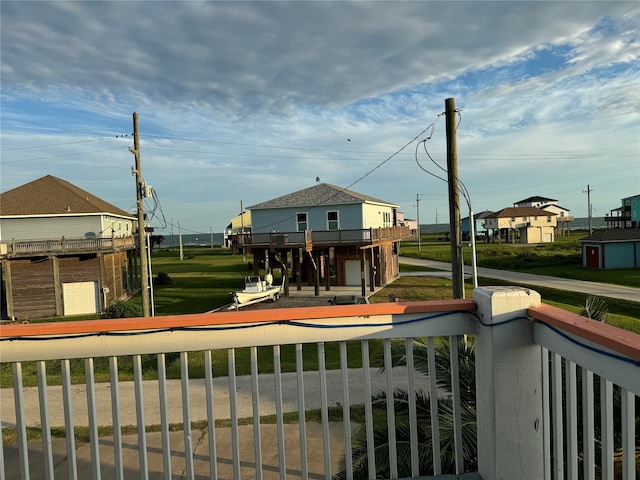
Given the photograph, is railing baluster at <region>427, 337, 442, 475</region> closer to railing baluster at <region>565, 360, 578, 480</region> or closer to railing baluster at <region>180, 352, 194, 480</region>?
railing baluster at <region>565, 360, 578, 480</region>

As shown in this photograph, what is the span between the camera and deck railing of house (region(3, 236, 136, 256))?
22.9 m

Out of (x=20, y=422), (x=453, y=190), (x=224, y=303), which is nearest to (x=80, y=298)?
(x=224, y=303)

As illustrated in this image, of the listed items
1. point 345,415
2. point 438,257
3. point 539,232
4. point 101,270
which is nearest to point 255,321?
point 345,415

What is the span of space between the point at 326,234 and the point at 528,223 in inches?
1890

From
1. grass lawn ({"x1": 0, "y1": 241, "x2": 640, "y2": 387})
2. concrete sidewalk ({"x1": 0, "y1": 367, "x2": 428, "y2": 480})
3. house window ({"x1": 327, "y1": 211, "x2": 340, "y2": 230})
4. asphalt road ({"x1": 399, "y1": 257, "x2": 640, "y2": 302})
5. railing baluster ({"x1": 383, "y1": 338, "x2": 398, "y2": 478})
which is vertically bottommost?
asphalt road ({"x1": 399, "y1": 257, "x2": 640, "y2": 302})

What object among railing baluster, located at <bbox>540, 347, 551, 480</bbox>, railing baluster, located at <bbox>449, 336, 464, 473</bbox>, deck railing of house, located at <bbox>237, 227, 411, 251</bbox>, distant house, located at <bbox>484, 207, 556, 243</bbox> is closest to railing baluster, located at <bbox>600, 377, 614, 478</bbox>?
railing baluster, located at <bbox>540, 347, 551, 480</bbox>

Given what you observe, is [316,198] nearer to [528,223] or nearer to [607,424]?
[607,424]

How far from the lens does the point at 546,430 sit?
6.81 feet

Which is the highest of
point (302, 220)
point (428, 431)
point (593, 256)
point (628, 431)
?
point (302, 220)

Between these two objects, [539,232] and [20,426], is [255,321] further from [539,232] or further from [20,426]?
[539,232]

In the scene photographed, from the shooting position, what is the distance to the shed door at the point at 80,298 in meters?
24.2

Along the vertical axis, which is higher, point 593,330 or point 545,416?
point 593,330

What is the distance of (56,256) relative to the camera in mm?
23906

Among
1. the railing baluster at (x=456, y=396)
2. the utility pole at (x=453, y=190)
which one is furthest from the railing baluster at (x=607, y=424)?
the utility pole at (x=453, y=190)
